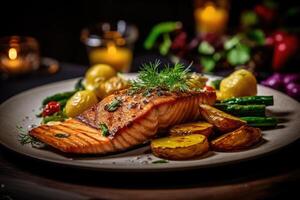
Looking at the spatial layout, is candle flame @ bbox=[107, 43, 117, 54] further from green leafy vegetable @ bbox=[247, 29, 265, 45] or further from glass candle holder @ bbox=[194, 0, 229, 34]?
glass candle holder @ bbox=[194, 0, 229, 34]

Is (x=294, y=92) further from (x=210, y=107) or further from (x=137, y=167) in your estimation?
(x=137, y=167)

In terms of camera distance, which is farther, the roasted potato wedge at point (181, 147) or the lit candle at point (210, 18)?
the lit candle at point (210, 18)

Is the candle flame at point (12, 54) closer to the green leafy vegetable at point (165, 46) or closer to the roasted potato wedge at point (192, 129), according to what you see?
the green leafy vegetable at point (165, 46)

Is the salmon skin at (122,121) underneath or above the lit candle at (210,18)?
underneath

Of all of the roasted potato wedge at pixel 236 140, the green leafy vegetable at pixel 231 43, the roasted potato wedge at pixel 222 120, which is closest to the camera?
the roasted potato wedge at pixel 236 140

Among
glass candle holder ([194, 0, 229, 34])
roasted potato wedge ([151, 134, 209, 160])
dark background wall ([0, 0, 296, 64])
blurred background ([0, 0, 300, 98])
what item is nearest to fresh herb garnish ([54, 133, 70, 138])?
roasted potato wedge ([151, 134, 209, 160])

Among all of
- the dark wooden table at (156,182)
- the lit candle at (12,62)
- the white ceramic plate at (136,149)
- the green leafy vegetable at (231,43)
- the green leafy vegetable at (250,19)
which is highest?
the green leafy vegetable at (250,19)

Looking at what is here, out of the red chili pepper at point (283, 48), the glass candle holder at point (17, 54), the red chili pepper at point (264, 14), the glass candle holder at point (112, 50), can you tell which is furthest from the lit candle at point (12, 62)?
the red chili pepper at point (264, 14)
